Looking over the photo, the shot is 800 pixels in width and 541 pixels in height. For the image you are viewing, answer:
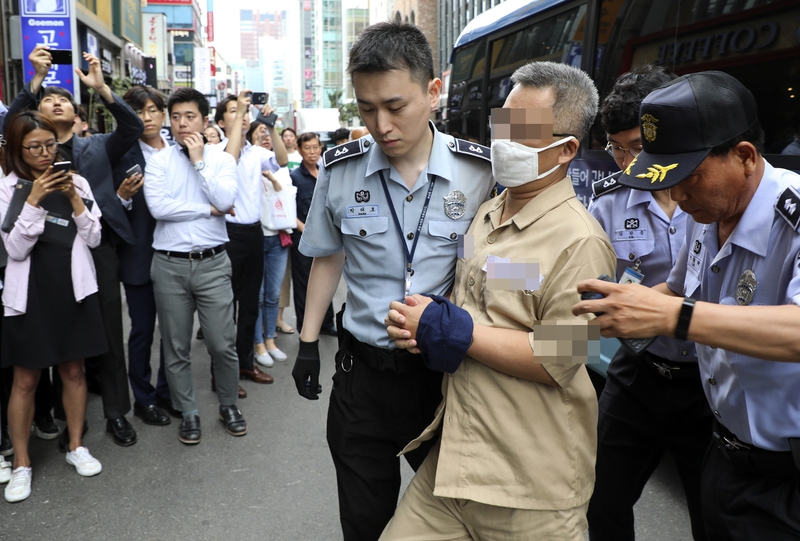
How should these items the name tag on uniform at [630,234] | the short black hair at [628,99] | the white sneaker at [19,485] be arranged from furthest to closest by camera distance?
the white sneaker at [19,485] → the name tag on uniform at [630,234] → the short black hair at [628,99]

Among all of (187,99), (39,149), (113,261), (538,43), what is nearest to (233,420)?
(113,261)

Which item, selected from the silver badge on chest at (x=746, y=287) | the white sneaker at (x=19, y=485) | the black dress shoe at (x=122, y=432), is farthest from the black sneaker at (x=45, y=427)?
the silver badge on chest at (x=746, y=287)

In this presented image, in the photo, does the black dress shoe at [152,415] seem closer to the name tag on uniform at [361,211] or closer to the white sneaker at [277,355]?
the white sneaker at [277,355]

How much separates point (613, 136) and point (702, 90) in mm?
1007

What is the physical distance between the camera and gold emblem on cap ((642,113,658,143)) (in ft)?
5.37

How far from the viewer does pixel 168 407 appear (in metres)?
4.86

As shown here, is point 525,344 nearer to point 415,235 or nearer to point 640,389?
point 415,235

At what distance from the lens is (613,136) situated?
2.57 meters

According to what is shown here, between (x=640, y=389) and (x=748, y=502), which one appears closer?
(x=748, y=502)

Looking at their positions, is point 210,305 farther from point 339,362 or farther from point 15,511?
point 339,362

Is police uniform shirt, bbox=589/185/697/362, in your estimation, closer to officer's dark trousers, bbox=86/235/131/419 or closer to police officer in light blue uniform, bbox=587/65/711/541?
police officer in light blue uniform, bbox=587/65/711/541

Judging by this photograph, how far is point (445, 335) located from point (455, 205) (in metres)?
0.60

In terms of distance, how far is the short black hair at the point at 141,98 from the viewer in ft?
15.7

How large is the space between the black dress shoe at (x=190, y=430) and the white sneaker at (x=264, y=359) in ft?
4.78
